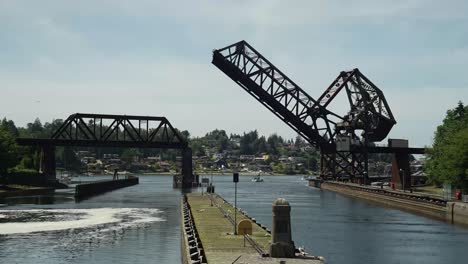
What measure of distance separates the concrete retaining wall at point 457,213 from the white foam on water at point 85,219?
2581cm

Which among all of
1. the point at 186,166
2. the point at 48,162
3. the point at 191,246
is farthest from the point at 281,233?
the point at 48,162

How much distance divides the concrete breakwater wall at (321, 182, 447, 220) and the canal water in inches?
86.7

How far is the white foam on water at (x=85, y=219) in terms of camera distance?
49375mm

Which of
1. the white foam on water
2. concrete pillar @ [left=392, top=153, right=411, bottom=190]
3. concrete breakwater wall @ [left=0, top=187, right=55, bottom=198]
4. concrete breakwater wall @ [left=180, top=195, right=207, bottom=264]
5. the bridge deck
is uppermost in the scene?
concrete pillar @ [left=392, top=153, right=411, bottom=190]

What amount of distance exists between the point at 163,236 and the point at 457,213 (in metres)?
26.9

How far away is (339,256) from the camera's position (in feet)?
121

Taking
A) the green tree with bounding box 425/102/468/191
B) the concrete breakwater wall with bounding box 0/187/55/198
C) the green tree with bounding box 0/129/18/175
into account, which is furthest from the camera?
the green tree with bounding box 0/129/18/175

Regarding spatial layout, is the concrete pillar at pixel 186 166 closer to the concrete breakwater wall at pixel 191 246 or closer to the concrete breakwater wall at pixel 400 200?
the concrete breakwater wall at pixel 400 200

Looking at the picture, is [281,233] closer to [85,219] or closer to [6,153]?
[85,219]

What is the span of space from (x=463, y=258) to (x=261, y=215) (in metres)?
27.1

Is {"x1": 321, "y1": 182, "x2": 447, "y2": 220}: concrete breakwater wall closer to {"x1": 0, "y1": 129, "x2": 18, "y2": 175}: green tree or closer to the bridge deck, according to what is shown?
the bridge deck

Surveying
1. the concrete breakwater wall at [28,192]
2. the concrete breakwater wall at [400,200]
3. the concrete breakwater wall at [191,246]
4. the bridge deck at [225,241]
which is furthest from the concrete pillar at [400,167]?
the concrete breakwater wall at [191,246]

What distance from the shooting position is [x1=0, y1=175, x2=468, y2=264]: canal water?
36.7m

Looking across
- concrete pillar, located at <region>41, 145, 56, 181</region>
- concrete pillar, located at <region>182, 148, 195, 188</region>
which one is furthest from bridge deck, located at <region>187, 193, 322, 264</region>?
concrete pillar, located at <region>182, 148, 195, 188</region>
